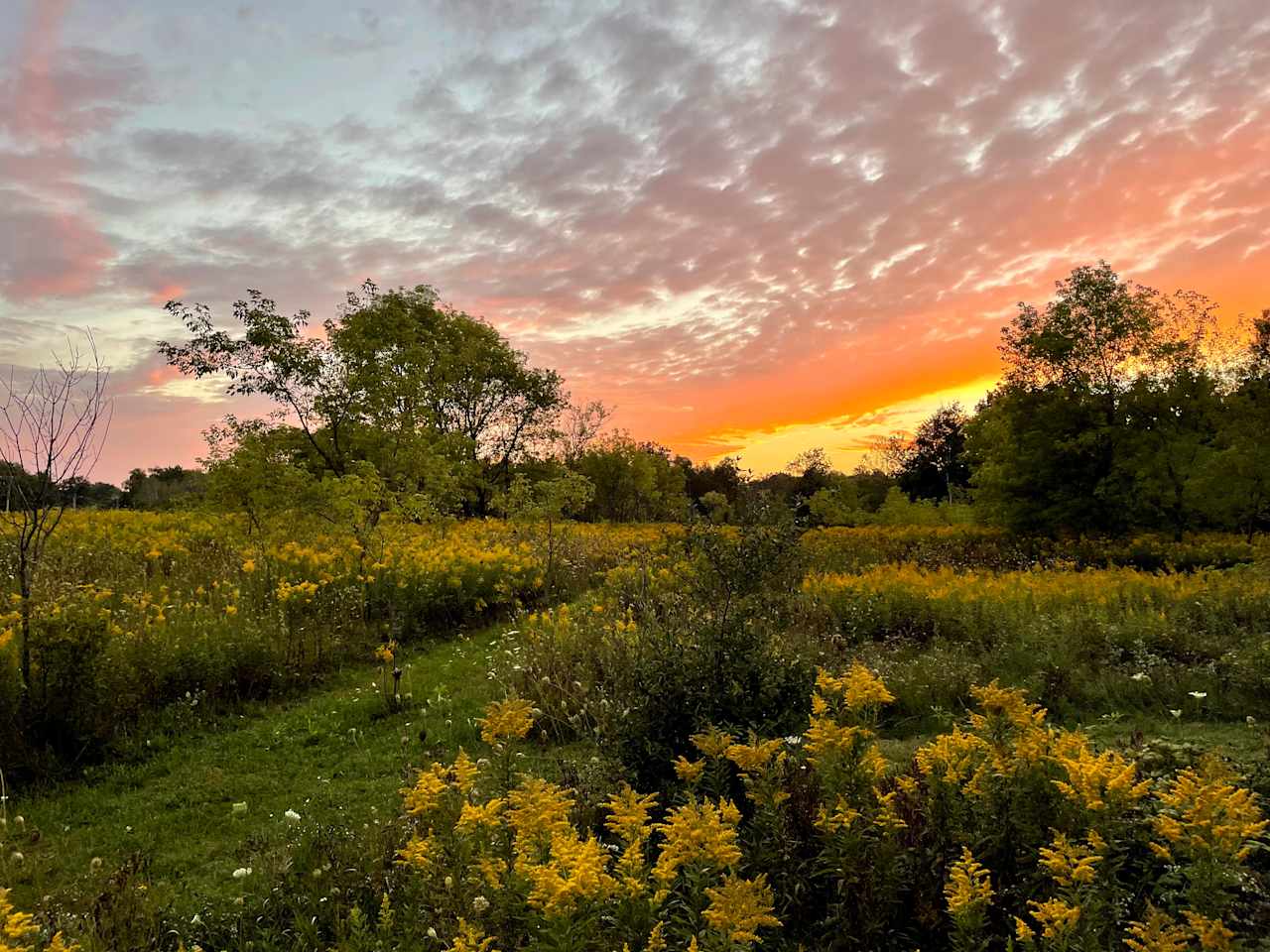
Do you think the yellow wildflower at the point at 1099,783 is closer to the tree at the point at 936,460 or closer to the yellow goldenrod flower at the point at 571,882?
the yellow goldenrod flower at the point at 571,882

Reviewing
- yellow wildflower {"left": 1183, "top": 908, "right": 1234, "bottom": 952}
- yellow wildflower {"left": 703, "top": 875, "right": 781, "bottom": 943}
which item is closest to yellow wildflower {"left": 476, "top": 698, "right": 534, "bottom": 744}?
yellow wildflower {"left": 703, "top": 875, "right": 781, "bottom": 943}

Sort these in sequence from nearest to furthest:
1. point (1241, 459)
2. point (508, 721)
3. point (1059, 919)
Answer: point (1059, 919) → point (508, 721) → point (1241, 459)

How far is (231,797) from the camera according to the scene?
5492mm

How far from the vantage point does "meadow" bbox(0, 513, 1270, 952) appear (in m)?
2.57

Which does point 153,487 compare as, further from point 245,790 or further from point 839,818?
point 839,818

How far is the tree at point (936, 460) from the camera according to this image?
54.9 m

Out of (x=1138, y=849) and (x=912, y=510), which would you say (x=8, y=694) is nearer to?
(x=1138, y=849)

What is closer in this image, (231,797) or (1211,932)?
(1211,932)

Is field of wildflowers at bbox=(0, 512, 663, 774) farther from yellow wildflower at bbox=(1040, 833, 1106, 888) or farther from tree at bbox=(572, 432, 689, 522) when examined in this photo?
tree at bbox=(572, 432, 689, 522)

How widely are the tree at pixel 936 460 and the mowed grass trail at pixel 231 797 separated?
52.2 m

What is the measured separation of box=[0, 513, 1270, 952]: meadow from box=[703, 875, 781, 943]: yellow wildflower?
13 mm

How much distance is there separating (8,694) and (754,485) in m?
6.42

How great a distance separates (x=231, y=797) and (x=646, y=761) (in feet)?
11.3

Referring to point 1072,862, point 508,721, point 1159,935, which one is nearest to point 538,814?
point 508,721
